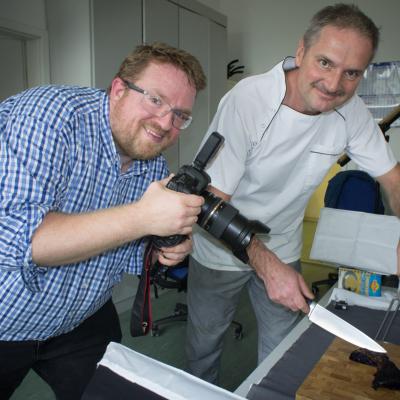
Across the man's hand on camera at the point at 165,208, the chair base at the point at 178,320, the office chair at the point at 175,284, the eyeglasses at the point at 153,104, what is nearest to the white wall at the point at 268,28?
the office chair at the point at 175,284

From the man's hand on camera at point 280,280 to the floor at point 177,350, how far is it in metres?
1.17

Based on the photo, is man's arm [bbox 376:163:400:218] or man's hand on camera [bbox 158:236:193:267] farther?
man's arm [bbox 376:163:400:218]

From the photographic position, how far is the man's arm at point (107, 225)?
71 centimetres

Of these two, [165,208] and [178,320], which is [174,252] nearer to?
[165,208]

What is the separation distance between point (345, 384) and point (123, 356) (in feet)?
1.52

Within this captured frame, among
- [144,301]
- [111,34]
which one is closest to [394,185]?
[144,301]

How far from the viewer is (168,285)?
261cm

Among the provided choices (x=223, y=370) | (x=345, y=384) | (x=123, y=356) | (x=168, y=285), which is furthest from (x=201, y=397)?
(x=168, y=285)

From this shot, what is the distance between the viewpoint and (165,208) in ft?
2.43

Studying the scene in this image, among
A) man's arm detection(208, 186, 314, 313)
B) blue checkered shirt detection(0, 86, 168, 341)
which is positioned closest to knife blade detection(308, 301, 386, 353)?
man's arm detection(208, 186, 314, 313)

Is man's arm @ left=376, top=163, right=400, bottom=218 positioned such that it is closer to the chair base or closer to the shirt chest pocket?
the shirt chest pocket

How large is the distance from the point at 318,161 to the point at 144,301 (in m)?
0.77

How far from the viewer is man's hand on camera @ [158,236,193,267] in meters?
1.00

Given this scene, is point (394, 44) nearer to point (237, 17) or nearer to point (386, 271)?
point (237, 17)
